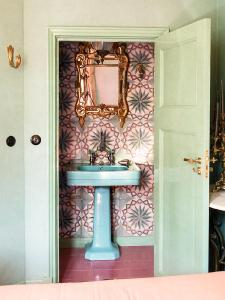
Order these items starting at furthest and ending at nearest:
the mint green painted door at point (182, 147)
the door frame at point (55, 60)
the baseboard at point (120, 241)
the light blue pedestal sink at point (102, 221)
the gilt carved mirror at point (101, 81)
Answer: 1. the baseboard at point (120, 241)
2. the gilt carved mirror at point (101, 81)
3. the light blue pedestal sink at point (102, 221)
4. the door frame at point (55, 60)
5. the mint green painted door at point (182, 147)

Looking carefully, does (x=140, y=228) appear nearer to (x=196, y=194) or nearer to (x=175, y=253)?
(x=175, y=253)

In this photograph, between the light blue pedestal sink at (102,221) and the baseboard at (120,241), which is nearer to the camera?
the light blue pedestal sink at (102,221)

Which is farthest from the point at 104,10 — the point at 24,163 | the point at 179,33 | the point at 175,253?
the point at 175,253

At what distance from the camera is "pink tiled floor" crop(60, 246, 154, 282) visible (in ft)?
12.5

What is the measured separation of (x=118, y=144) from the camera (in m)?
4.52

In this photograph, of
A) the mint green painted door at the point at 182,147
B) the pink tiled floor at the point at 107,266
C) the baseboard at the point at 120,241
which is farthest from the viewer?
the baseboard at the point at 120,241

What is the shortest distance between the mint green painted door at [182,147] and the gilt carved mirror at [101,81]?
1.14 metres

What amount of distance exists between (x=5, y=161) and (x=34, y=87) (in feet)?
2.09

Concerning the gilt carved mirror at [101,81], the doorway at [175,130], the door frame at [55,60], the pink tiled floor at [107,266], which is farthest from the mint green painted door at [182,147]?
the gilt carved mirror at [101,81]

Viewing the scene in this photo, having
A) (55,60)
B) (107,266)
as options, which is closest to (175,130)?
(55,60)

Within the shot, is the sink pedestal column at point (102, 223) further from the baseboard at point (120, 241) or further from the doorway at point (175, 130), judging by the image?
the doorway at point (175, 130)

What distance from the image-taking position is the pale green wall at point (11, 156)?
2.95 m

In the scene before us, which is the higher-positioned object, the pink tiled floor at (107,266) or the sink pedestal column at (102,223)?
the sink pedestal column at (102,223)

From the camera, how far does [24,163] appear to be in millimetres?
3305
